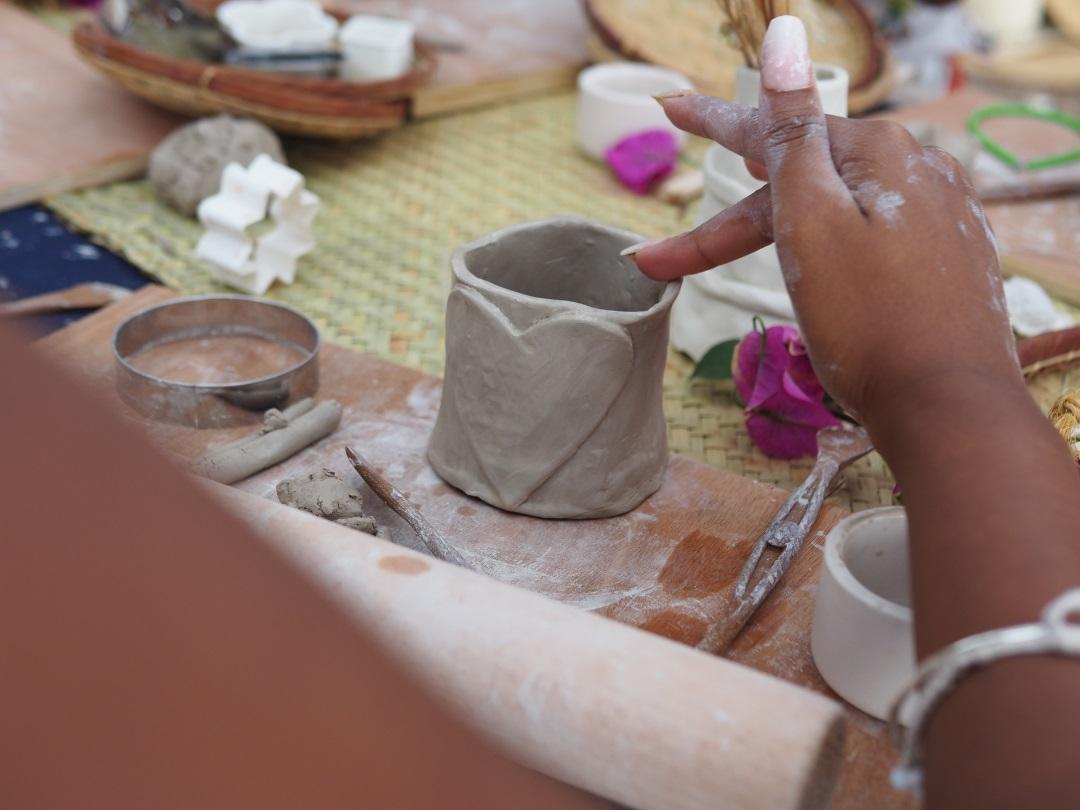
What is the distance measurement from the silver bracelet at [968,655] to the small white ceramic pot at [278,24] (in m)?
1.55

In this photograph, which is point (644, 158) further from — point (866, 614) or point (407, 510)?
point (866, 614)

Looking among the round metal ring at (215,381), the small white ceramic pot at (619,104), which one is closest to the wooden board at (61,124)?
the round metal ring at (215,381)

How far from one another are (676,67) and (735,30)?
82 centimetres

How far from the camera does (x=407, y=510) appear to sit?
0.92 meters

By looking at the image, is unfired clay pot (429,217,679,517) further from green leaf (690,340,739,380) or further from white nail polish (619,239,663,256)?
green leaf (690,340,739,380)

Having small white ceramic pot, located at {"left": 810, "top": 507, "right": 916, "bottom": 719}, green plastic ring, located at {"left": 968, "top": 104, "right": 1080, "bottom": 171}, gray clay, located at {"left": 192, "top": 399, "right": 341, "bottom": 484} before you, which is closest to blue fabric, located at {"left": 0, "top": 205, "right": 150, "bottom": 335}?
gray clay, located at {"left": 192, "top": 399, "right": 341, "bottom": 484}

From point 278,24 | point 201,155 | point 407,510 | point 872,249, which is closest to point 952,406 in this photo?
point 872,249

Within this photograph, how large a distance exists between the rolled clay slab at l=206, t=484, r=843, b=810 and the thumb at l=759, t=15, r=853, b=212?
30cm

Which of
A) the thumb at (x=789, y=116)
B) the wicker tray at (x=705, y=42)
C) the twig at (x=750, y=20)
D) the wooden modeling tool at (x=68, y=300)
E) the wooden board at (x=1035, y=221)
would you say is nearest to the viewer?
the thumb at (x=789, y=116)

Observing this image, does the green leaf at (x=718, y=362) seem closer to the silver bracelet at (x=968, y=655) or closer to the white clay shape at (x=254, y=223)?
the white clay shape at (x=254, y=223)

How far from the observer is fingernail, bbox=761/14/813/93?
773 mm

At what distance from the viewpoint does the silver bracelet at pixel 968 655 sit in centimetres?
51

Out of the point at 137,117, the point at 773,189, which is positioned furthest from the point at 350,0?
the point at 773,189

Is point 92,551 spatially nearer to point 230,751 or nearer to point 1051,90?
point 230,751
